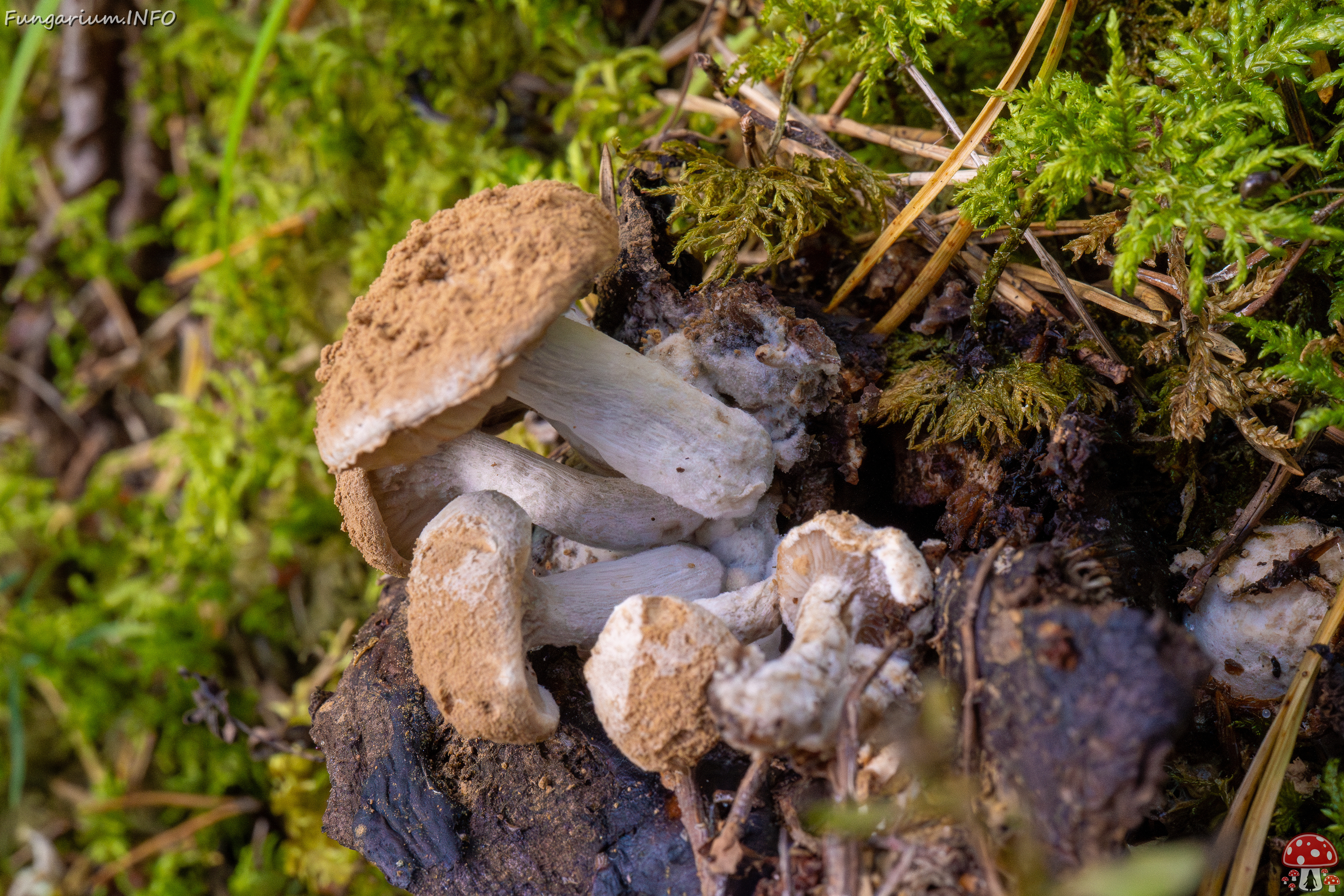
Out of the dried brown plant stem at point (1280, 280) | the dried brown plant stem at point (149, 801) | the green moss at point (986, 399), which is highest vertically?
the dried brown plant stem at point (1280, 280)

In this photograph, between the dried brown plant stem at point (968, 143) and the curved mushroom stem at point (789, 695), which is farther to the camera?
the dried brown plant stem at point (968, 143)

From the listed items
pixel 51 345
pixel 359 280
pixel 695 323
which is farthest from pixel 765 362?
pixel 51 345

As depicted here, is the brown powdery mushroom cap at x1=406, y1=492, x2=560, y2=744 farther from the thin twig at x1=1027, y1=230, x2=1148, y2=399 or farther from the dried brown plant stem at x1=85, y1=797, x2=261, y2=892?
the dried brown plant stem at x1=85, y1=797, x2=261, y2=892

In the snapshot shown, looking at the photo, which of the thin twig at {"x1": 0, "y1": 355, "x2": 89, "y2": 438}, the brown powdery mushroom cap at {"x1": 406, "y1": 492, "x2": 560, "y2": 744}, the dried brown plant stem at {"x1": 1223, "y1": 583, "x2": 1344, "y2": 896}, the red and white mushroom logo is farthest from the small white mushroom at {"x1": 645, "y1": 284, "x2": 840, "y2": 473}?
the thin twig at {"x1": 0, "y1": 355, "x2": 89, "y2": 438}

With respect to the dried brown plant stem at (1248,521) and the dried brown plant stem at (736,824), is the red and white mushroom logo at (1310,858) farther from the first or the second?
the dried brown plant stem at (736,824)

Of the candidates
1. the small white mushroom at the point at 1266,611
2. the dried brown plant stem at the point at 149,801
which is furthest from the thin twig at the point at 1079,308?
the dried brown plant stem at the point at 149,801

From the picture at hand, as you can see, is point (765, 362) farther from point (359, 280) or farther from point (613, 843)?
point (359, 280)
